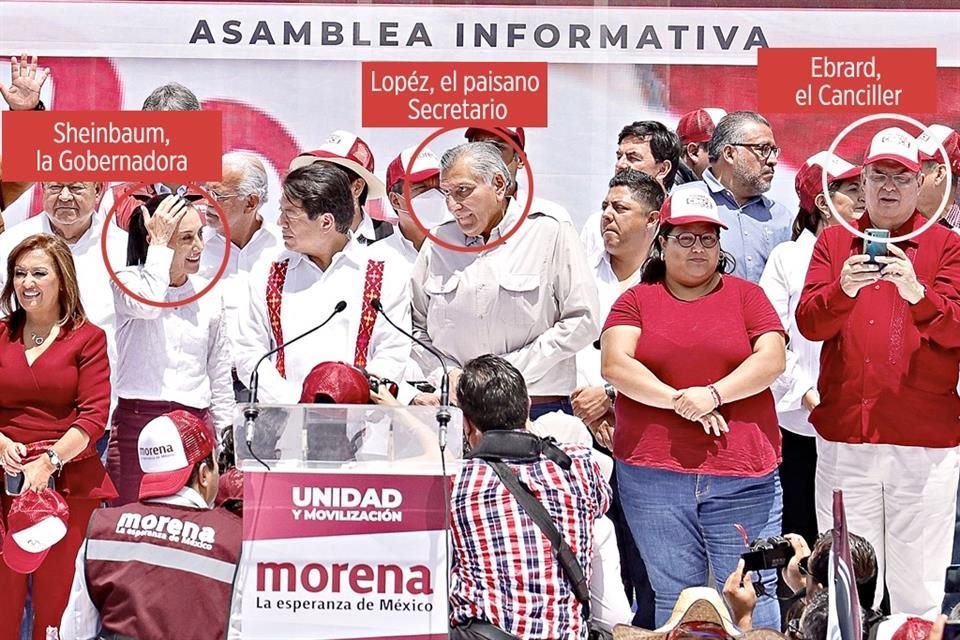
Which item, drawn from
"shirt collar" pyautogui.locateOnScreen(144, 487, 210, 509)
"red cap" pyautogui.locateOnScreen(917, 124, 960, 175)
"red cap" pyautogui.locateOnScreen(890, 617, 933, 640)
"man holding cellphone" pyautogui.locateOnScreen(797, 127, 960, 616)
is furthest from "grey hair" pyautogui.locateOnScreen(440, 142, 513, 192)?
"red cap" pyautogui.locateOnScreen(890, 617, 933, 640)

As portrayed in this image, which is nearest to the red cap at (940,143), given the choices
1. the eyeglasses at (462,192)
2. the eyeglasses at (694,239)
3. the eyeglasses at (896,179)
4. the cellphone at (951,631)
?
the eyeglasses at (896,179)

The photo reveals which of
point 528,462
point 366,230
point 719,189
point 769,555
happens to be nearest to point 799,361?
point 719,189

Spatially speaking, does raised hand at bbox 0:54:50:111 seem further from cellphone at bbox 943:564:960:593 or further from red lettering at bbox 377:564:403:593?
cellphone at bbox 943:564:960:593

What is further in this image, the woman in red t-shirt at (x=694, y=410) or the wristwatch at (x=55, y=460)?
the wristwatch at (x=55, y=460)

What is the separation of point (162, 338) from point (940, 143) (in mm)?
3099

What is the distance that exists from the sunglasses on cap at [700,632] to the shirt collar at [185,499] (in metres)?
1.52

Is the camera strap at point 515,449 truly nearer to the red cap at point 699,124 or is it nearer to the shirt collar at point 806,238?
the shirt collar at point 806,238

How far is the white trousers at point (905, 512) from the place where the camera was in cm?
570

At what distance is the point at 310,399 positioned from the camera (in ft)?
16.0

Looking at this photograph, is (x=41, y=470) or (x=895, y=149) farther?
(x=895, y=149)

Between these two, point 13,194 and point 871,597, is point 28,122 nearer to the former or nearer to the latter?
point 13,194

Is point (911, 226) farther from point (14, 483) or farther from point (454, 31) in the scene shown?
point (14, 483)

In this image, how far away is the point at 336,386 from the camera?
488 centimetres

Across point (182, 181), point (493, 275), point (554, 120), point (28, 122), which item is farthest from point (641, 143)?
point (28, 122)
